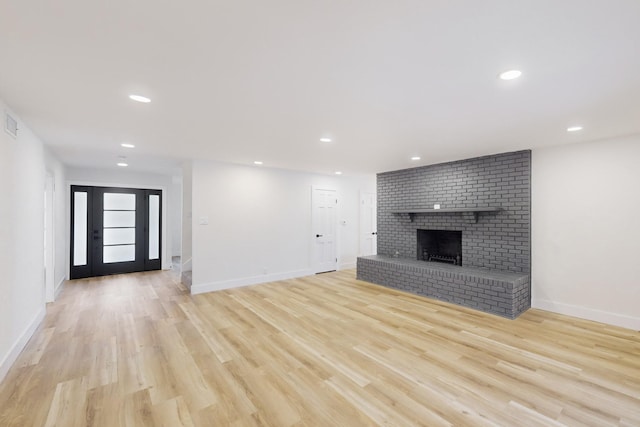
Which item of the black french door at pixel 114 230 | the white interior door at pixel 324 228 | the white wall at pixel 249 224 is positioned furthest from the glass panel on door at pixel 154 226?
the white interior door at pixel 324 228

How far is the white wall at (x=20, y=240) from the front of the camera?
2541 mm

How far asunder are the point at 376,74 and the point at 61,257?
22.8ft

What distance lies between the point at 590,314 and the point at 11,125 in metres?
7.07

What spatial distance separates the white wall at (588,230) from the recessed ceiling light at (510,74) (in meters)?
2.97

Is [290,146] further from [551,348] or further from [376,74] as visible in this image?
[551,348]

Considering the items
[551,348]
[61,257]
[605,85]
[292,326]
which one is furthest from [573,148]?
[61,257]

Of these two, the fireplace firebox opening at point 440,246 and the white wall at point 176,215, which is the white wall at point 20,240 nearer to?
the white wall at point 176,215

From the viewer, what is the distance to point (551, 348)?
9.91ft

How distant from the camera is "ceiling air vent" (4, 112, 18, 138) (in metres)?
2.56

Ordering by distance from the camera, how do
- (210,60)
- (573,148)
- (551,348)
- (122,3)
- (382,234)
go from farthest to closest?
(382,234) → (573,148) → (551,348) → (210,60) → (122,3)

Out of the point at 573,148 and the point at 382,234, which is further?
the point at 382,234

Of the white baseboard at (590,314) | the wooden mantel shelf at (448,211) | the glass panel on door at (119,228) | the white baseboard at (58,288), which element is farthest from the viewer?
the glass panel on door at (119,228)

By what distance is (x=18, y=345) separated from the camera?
285 cm

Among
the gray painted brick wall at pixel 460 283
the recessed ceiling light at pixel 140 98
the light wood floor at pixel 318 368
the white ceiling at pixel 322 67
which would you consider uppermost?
the recessed ceiling light at pixel 140 98
